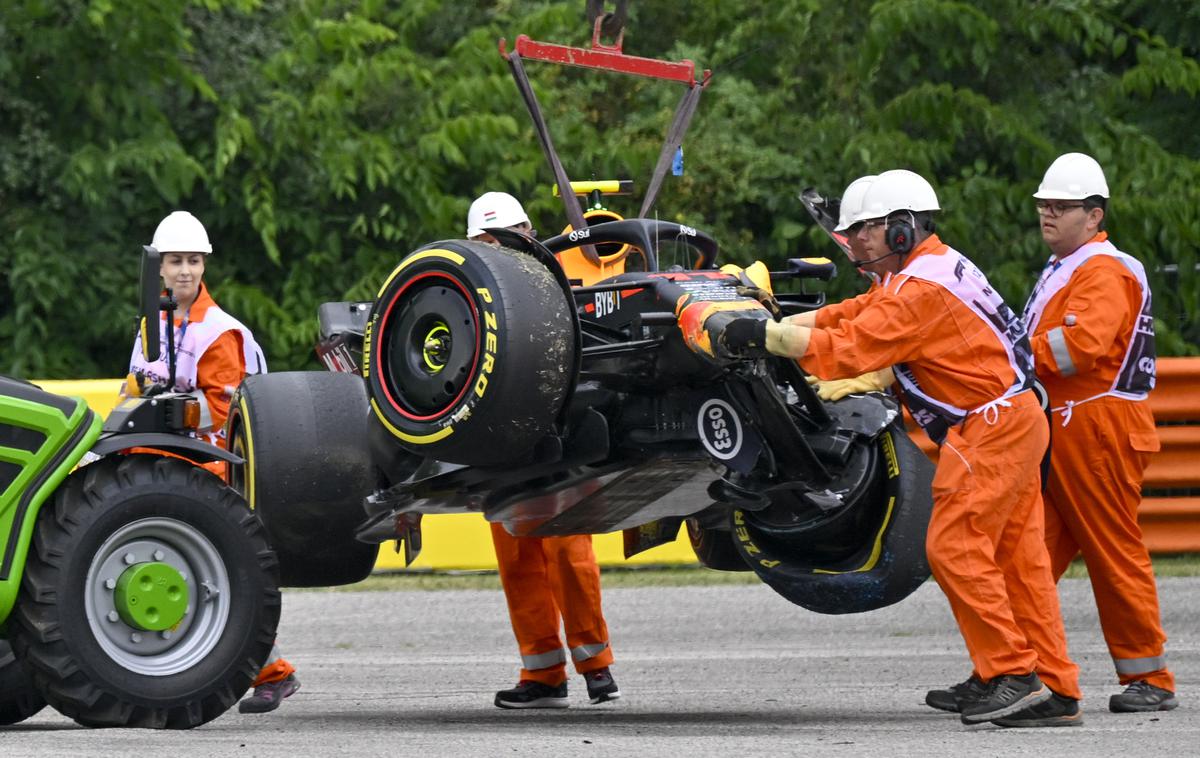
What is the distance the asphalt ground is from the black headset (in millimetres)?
1619

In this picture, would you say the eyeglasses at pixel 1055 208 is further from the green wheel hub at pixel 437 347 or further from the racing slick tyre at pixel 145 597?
the racing slick tyre at pixel 145 597

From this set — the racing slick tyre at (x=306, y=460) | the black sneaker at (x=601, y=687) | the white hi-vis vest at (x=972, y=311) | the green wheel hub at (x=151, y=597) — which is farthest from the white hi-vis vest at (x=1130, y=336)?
the green wheel hub at (x=151, y=597)

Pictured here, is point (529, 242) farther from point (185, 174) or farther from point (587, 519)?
point (185, 174)

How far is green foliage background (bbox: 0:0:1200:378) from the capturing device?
14734 mm

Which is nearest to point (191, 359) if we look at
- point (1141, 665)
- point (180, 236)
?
point (180, 236)

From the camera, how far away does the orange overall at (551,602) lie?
28.5 ft

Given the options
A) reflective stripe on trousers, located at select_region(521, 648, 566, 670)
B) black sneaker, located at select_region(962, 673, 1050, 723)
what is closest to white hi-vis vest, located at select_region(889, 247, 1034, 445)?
black sneaker, located at select_region(962, 673, 1050, 723)

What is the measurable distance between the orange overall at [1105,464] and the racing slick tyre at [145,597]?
2921mm

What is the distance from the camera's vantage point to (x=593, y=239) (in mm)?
7531

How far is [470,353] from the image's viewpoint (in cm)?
669

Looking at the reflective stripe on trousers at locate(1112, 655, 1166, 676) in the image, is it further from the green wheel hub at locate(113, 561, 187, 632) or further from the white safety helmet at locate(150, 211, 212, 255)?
the white safety helmet at locate(150, 211, 212, 255)

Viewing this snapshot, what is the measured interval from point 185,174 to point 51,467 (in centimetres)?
811

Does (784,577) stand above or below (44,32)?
below

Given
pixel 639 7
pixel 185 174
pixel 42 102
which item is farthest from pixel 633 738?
pixel 639 7
